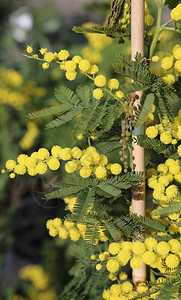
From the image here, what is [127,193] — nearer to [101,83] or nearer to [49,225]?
[49,225]

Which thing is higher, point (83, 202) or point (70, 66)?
point (70, 66)

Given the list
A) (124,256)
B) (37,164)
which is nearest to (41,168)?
(37,164)

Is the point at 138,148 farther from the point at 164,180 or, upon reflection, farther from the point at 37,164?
the point at 37,164

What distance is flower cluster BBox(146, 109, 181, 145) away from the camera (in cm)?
61

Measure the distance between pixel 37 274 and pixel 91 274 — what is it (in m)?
1.01

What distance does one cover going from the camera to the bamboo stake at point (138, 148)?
0.60m

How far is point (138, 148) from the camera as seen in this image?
67cm

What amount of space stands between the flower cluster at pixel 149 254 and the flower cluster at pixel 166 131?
0.19m

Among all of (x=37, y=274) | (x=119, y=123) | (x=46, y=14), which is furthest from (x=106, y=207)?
(x=46, y=14)

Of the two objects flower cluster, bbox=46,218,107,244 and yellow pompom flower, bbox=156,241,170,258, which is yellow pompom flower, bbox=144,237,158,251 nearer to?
yellow pompom flower, bbox=156,241,170,258

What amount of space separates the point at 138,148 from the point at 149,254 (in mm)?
208

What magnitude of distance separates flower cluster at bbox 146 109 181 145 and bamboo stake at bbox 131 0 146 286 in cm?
5

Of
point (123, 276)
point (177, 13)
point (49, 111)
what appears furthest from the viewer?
point (123, 276)

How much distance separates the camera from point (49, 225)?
0.74 meters
